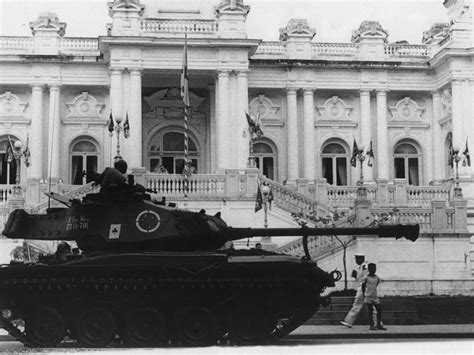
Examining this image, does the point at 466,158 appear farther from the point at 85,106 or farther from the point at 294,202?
the point at 85,106

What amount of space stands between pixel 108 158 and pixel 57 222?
25.1 metres

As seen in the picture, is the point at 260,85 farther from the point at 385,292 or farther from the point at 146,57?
the point at 385,292

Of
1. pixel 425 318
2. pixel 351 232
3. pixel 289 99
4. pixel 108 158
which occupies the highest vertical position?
pixel 289 99

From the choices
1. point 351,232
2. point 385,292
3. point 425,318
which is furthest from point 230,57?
point 351,232

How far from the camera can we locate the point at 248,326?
17562 millimetres

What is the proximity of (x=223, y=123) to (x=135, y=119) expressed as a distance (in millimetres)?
3619

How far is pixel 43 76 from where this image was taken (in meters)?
43.6

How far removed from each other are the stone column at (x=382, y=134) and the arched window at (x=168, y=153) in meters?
8.26

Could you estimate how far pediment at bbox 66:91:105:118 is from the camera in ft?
145

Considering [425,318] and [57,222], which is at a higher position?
[57,222]

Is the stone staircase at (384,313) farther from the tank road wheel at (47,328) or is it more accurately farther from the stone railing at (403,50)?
the stone railing at (403,50)

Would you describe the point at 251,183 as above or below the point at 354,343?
above

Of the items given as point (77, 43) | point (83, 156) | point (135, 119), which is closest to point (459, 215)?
point (135, 119)

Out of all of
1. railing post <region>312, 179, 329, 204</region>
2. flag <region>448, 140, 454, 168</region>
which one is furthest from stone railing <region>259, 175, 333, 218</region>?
flag <region>448, 140, 454, 168</region>
